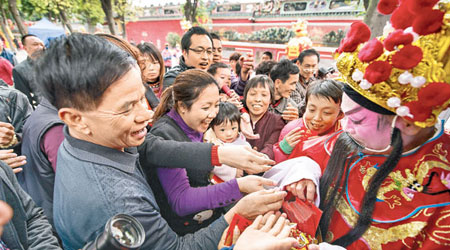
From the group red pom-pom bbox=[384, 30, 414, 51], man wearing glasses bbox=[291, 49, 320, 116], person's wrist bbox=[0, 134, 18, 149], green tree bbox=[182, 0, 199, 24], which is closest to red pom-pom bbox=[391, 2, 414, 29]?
red pom-pom bbox=[384, 30, 414, 51]

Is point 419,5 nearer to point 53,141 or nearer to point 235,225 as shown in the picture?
point 235,225

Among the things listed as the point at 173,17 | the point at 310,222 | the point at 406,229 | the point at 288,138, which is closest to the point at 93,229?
the point at 310,222

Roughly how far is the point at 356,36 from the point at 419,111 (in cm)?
46

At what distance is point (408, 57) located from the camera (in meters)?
0.92

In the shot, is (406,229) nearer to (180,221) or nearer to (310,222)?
(310,222)

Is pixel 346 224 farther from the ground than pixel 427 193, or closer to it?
closer to it

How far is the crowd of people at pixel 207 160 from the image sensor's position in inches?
37.2

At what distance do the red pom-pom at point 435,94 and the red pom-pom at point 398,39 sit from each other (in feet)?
0.67

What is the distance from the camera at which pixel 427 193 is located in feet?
3.66

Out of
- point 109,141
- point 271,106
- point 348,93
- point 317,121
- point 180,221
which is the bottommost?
point 180,221

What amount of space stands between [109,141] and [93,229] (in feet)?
1.29

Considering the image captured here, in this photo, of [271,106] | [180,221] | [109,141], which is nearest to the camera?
[109,141]

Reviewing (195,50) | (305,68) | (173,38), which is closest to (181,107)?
(195,50)

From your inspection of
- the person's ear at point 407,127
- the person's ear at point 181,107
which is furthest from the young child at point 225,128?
the person's ear at point 407,127
